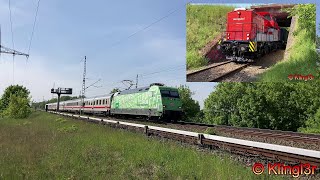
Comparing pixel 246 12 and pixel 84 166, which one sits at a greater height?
pixel 246 12

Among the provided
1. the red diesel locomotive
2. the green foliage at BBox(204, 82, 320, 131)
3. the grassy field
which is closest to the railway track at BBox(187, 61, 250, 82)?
the red diesel locomotive

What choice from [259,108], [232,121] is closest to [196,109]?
[232,121]

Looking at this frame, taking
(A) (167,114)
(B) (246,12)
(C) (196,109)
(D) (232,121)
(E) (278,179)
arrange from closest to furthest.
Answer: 1. (E) (278,179)
2. (B) (246,12)
3. (A) (167,114)
4. (D) (232,121)
5. (C) (196,109)

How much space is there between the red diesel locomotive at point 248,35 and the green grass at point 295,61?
3.71 feet

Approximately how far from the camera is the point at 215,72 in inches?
947

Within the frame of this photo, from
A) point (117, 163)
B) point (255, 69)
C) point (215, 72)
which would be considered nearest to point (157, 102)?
point (215, 72)

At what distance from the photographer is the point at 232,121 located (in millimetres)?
62125

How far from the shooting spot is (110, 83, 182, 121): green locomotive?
2767cm

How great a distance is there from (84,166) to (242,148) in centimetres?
498

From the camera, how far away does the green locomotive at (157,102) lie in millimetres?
27667

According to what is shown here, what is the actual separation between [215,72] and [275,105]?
34981 millimetres

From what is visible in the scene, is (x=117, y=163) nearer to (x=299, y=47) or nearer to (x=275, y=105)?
(x=299, y=47)

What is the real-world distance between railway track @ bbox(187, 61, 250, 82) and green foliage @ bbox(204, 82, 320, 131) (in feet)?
94.6

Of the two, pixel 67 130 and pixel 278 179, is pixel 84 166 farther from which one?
pixel 67 130
